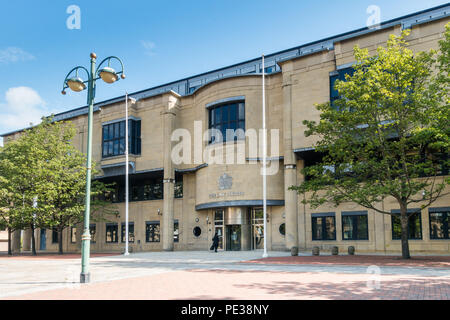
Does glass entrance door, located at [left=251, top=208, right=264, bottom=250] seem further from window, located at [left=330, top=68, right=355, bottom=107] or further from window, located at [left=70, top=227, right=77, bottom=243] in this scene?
window, located at [left=70, top=227, right=77, bottom=243]

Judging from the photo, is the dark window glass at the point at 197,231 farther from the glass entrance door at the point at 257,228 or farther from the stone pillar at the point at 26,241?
the stone pillar at the point at 26,241

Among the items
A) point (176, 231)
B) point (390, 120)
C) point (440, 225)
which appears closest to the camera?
point (390, 120)

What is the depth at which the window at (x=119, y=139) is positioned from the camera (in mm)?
40781

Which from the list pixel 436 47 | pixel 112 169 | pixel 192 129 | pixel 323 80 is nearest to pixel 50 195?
pixel 112 169

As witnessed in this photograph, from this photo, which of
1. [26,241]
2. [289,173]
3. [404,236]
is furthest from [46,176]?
[404,236]

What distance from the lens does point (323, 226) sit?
31.2m

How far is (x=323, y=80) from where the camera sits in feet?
102

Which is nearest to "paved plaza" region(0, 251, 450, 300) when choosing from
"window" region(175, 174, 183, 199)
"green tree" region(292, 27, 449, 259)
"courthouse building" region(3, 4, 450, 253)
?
"green tree" region(292, 27, 449, 259)

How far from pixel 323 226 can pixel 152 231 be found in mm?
17944

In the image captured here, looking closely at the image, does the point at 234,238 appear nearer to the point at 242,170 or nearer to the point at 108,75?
the point at 242,170

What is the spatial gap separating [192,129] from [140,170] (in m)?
6.66
